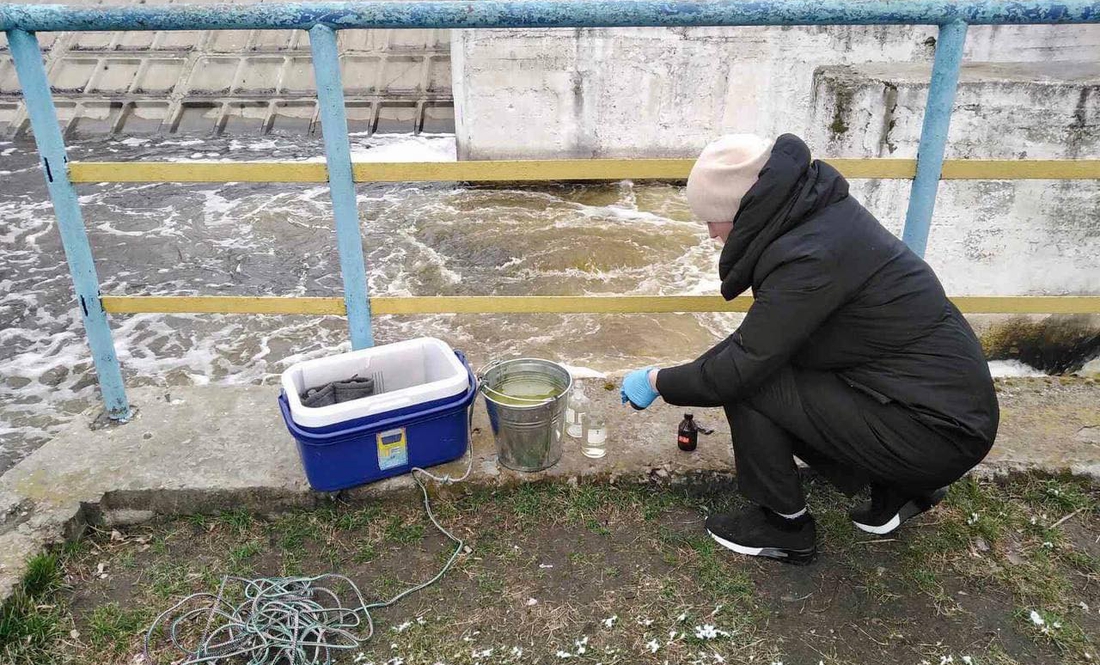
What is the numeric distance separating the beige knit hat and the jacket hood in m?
0.03

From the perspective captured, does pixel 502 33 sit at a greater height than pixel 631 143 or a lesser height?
greater

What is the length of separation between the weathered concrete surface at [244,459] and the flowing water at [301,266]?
8.49 feet

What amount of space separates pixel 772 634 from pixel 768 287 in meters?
0.96

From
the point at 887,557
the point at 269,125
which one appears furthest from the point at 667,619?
the point at 269,125

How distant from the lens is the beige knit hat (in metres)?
2.08

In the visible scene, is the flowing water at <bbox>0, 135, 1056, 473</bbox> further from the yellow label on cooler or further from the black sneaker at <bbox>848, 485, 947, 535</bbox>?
the black sneaker at <bbox>848, 485, 947, 535</bbox>

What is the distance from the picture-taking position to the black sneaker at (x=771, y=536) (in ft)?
8.07

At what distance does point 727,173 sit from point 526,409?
3.30 ft

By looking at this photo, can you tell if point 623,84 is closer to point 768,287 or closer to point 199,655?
point 768,287

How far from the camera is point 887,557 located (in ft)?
8.15

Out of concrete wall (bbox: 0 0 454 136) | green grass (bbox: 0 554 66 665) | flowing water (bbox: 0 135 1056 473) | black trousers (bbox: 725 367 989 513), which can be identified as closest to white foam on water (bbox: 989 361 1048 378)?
flowing water (bbox: 0 135 1056 473)

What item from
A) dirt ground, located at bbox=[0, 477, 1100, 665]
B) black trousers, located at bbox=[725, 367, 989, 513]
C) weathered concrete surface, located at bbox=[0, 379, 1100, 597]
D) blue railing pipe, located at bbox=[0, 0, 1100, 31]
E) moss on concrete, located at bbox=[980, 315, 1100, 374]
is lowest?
moss on concrete, located at bbox=[980, 315, 1100, 374]

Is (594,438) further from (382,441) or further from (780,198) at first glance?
(780,198)

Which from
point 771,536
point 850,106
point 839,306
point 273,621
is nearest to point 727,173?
point 839,306
